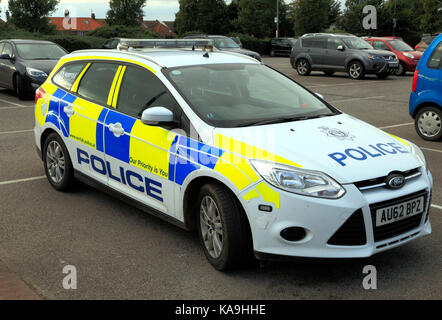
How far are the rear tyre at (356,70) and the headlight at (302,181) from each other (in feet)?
62.2

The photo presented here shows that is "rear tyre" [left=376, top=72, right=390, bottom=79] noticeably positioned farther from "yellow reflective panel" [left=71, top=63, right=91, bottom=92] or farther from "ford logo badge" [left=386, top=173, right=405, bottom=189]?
"ford logo badge" [left=386, top=173, right=405, bottom=189]

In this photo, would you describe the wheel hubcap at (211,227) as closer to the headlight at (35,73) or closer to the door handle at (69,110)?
the door handle at (69,110)

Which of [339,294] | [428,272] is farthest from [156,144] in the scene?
[428,272]

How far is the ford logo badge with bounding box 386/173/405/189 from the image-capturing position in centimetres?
378

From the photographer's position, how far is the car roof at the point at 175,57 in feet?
16.4

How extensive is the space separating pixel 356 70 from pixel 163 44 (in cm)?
1720

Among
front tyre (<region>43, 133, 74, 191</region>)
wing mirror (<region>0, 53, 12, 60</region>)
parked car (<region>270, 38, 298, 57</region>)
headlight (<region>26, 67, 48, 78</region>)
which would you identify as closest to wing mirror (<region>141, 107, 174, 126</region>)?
front tyre (<region>43, 133, 74, 191</region>)

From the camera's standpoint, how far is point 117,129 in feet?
16.1

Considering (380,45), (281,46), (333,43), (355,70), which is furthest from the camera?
(281,46)

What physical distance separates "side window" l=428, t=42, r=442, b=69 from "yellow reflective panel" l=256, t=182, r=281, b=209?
6093 millimetres

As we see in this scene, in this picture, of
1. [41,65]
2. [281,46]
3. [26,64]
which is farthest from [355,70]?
[281,46]

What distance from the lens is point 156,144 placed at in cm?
448

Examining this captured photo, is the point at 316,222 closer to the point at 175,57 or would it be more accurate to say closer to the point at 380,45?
the point at 175,57
